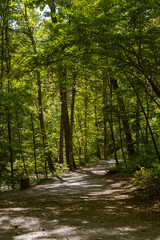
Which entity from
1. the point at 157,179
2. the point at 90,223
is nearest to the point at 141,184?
the point at 157,179

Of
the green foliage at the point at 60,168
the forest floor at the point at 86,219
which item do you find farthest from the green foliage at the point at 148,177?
the green foliage at the point at 60,168

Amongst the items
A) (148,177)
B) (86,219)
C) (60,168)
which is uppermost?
(60,168)

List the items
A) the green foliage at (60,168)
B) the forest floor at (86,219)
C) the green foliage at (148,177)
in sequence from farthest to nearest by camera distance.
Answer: the green foliage at (60,168) → the green foliage at (148,177) → the forest floor at (86,219)

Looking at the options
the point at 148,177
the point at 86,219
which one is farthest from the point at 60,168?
the point at 86,219

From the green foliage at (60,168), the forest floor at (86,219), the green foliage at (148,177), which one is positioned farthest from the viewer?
the green foliage at (60,168)

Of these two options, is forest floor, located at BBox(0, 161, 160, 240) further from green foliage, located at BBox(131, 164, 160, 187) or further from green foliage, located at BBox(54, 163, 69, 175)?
green foliage, located at BBox(54, 163, 69, 175)

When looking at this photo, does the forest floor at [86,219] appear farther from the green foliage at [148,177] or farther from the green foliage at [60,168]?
the green foliage at [60,168]

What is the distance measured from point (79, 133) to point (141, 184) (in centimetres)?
1830

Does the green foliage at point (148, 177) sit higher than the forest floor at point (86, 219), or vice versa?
the green foliage at point (148, 177)

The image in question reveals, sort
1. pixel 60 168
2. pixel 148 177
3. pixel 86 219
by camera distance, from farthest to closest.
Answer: pixel 60 168
pixel 148 177
pixel 86 219

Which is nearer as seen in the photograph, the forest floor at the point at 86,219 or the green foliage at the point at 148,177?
the forest floor at the point at 86,219

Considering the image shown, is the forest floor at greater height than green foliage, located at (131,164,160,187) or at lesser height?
lesser

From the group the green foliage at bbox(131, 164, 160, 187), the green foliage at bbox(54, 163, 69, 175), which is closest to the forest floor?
the green foliage at bbox(131, 164, 160, 187)

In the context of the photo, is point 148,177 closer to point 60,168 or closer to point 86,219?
point 86,219
